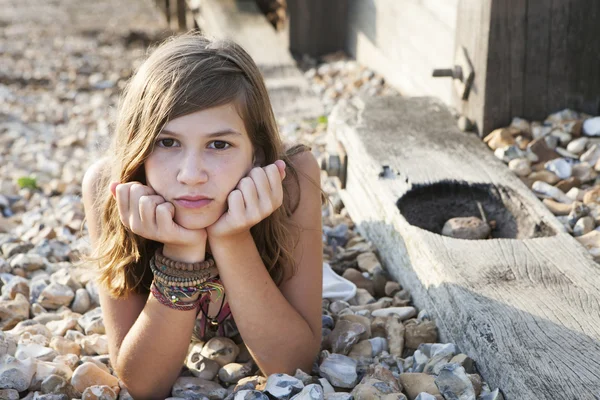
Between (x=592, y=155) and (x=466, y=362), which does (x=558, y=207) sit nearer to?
(x=592, y=155)

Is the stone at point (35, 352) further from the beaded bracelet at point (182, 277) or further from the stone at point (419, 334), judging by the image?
the stone at point (419, 334)

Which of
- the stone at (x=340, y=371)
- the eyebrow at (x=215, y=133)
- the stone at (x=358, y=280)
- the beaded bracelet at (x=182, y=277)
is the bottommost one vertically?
the stone at (x=358, y=280)

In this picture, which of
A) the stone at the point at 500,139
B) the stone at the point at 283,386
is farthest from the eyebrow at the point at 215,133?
the stone at the point at 500,139

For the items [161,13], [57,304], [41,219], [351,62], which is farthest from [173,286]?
[161,13]

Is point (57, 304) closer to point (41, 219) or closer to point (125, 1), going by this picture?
point (41, 219)

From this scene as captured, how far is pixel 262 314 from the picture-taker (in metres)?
1.96

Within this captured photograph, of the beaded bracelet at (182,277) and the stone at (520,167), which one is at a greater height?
the beaded bracelet at (182,277)

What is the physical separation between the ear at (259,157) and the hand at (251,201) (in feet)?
0.47

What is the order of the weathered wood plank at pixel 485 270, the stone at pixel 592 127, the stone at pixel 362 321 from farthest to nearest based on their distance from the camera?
the stone at pixel 592 127
the stone at pixel 362 321
the weathered wood plank at pixel 485 270

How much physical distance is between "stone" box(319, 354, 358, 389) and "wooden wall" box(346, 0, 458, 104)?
1947mm

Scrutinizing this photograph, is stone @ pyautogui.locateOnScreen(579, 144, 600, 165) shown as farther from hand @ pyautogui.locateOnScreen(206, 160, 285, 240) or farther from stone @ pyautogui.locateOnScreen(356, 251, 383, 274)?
hand @ pyautogui.locateOnScreen(206, 160, 285, 240)

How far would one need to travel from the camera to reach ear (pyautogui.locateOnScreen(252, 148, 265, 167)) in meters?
1.99

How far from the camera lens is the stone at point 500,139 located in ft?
9.83

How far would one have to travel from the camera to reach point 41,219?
134 inches
